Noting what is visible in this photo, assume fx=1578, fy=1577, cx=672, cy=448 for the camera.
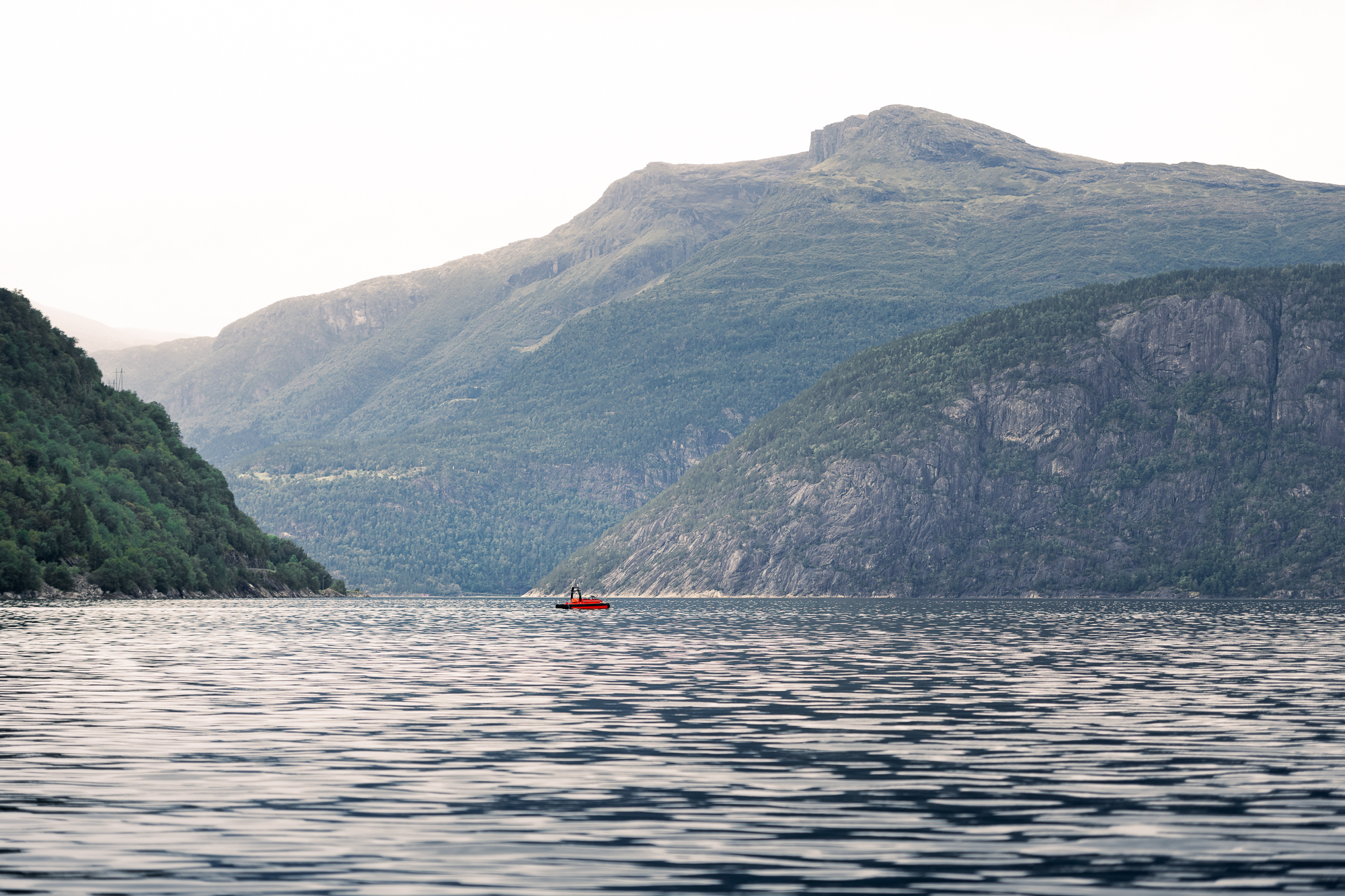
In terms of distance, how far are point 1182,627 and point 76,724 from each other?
117 meters

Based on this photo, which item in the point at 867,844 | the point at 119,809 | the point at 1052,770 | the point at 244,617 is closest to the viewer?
the point at 867,844

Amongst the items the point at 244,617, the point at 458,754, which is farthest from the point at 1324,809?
the point at 244,617

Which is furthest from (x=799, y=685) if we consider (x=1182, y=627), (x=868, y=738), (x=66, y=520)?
(x=66, y=520)

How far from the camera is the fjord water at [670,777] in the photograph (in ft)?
86.7

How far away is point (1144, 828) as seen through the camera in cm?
3031

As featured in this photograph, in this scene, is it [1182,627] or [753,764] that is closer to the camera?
[753,764]

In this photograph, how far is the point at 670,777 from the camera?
3809 cm

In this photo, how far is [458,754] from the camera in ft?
141

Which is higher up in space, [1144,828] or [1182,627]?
[1144,828]

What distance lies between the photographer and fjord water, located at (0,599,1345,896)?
2644 centimetres

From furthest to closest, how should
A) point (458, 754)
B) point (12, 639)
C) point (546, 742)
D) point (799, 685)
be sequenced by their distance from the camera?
point (12, 639) < point (799, 685) < point (546, 742) < point (458, 754)

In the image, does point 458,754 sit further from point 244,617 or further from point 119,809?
point 244,617

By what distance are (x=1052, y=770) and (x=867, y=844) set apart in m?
11.7

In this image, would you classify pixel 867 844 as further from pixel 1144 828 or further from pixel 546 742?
pixel 546 742
